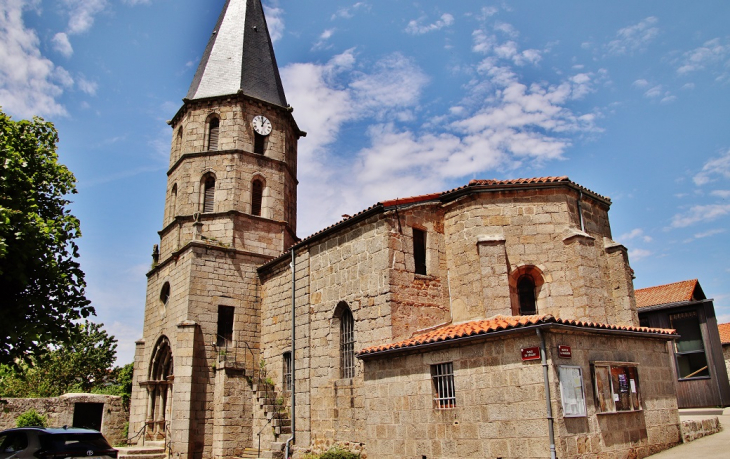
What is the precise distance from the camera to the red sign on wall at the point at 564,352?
1004 cm

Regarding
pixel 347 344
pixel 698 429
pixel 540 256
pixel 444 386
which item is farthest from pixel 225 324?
pixel 698 429

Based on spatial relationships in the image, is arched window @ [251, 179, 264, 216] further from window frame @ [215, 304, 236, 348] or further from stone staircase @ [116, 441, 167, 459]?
stone staircase @ [116, 441, 167, 459]

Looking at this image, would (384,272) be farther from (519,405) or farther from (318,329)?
(519,405)

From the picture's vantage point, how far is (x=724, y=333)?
27359 millimetres

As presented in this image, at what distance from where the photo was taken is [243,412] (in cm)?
1805

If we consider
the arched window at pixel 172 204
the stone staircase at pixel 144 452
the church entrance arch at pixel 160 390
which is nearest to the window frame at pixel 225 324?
the church entrance arch at pixel 160 390

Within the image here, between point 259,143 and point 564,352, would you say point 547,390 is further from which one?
point 259,143

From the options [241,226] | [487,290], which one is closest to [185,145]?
[241,226]

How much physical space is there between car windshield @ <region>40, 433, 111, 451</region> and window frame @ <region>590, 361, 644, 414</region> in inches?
359

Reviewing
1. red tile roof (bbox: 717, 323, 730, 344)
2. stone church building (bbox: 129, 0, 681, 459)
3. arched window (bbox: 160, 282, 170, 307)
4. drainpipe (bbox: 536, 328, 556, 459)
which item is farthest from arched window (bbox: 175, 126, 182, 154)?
red tile roof (bbox: 717, 323, 730, 344)

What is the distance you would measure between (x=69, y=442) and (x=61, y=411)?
1522 centimetres

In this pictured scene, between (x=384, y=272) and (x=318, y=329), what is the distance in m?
3.49

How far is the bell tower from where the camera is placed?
1795cm

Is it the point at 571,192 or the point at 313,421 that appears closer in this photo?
the point at 571,192
